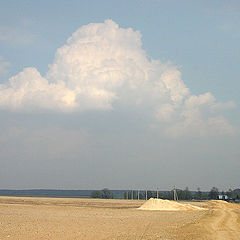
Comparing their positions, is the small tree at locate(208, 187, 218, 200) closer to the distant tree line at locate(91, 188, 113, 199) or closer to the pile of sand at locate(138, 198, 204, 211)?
the distant tree line at locate(91, 188, 113, 199)

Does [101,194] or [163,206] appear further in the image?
[101,194]

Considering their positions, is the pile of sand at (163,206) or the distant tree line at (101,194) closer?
the pile of sand at (163,206)

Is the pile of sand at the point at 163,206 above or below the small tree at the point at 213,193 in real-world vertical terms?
below

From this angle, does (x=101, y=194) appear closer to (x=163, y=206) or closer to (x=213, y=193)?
(x=213, y=193)

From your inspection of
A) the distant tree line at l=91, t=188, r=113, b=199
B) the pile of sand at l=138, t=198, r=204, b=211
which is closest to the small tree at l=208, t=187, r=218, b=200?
the distant tree line at l=91, t=188, r=113, b=199

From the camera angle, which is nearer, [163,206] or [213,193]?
[163,206]

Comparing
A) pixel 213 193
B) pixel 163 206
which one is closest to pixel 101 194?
pixel 213 193

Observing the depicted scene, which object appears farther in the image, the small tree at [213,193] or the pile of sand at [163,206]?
the small tree at [213,193]

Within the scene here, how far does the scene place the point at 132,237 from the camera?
24.1 metres

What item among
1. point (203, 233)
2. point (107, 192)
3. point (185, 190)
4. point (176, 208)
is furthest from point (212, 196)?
point (203, 233)

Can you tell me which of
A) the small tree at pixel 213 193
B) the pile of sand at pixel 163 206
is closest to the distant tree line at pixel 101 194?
the small tree at pixel 213 193

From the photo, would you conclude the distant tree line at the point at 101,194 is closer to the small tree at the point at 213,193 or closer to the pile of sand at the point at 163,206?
the small tree at the point at 213,193

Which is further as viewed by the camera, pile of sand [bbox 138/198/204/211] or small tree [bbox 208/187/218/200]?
small tree [bbox 208/187/218/200]

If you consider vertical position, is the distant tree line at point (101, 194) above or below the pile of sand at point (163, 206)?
above
